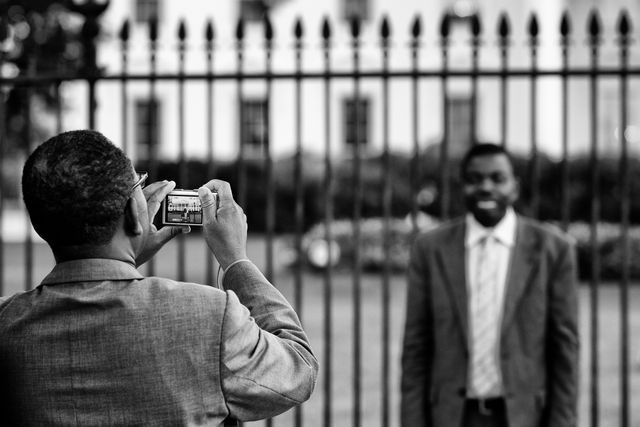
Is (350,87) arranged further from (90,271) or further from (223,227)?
(90,271)

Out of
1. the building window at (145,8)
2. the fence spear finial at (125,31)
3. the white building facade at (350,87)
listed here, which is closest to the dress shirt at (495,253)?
the fence spear finial at (125,31)

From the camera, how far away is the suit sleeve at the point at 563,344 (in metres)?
3.69

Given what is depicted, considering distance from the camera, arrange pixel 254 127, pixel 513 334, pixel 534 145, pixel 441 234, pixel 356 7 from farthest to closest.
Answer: pixel 356 7, pixel 254 127, pixel 534 145, pixel 441 234, pixel 513 334

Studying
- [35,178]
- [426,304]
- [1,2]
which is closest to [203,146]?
[1,2]

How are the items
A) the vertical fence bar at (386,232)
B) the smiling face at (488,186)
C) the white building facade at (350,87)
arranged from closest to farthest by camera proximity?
the smiling face at (488,186) < the vertical fence bar at (386,232) < the white building facade at (350,87)

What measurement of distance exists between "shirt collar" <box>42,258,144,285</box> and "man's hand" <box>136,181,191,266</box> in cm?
17

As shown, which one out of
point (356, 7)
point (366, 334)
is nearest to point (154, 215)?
point (366, 334)

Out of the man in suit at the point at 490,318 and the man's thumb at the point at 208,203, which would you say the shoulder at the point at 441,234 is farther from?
the man's thumb at the point at 208,203

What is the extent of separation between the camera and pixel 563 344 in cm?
372

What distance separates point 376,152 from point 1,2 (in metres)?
19.1

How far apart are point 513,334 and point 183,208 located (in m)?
2.02

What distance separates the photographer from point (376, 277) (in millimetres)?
17156

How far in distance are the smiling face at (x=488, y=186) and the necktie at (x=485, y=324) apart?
0.11 meters

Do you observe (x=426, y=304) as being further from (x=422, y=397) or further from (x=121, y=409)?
(x=121, y=409)
